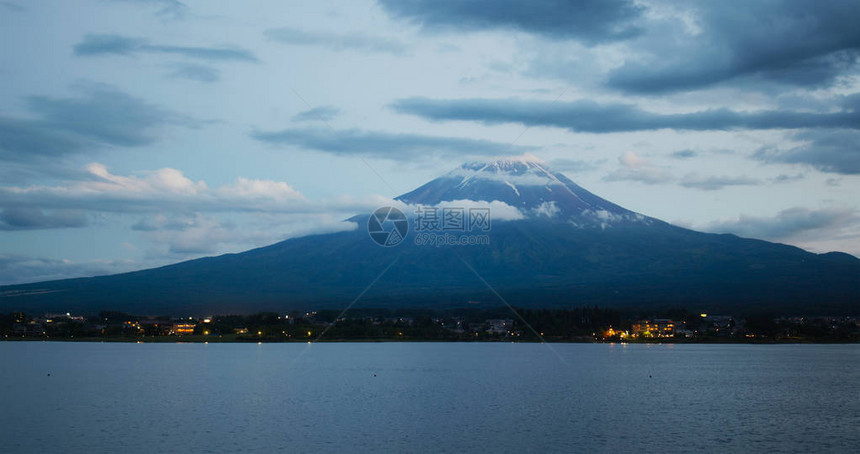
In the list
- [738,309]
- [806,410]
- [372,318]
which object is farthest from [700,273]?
[806,410]

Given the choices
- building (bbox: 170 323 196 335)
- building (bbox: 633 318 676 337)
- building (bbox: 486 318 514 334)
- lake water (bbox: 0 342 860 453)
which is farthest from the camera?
building (bbox: 170 323 196 335)

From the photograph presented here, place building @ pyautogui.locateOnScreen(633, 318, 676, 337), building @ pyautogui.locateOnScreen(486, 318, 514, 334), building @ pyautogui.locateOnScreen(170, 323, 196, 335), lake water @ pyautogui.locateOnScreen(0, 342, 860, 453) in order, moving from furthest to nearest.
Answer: building @ pyautogui.locateOnScreen(170, 323, 196, 335), building @ pyautogui.locateOnScreen(486, 318, 514, 334), building @ pyautogui.locateOnScreen(633, 318, 676, 337), lake water @ pyautogui.locateOnScreen(0, 342, 860, 453)

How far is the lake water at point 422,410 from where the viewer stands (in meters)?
35.8

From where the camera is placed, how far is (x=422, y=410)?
47688mm

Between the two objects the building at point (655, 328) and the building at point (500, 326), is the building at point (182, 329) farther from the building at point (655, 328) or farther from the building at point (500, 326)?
the building at point (655, 328)

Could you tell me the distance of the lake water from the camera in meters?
35.8

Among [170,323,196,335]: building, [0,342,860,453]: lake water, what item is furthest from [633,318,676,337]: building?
[170,323,196,335]: building

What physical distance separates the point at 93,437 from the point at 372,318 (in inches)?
5538

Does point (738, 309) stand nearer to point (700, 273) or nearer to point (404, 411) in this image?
point (700, 273)

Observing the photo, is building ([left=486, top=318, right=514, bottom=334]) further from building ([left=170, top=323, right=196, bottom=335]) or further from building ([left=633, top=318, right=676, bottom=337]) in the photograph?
building ([left=170, top=323, right=196, bottom=335])

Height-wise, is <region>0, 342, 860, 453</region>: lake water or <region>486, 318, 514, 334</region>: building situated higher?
<region>486, 318, 514, 334</region>: building

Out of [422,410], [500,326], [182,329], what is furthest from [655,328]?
[422,410]

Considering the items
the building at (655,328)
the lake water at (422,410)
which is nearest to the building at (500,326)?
the building at (655,328)

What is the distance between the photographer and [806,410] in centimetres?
4897
